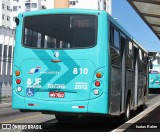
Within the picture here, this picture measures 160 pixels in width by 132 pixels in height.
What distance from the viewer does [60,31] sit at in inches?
391

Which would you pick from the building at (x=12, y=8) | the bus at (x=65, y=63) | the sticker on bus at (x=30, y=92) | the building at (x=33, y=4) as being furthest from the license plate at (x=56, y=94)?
the building at (x=33, y=4)

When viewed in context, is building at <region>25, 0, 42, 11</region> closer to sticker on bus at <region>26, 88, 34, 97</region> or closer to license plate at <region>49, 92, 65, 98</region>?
sticker on bus at <region>26, 88, 34, 97</region>

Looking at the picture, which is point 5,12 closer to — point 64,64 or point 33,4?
point 33,4

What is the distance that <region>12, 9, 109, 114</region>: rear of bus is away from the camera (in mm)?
9453

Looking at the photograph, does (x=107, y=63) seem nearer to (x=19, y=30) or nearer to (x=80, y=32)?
(x=80, y=32)

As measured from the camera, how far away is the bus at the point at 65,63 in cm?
946

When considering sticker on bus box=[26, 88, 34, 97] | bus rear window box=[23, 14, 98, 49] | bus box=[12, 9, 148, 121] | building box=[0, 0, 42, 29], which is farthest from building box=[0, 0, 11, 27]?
sticker on bus box=[26, 88, 34, 97]

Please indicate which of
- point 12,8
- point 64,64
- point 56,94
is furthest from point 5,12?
point 56,94

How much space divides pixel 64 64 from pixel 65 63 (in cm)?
4

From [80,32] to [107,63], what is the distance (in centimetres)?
106

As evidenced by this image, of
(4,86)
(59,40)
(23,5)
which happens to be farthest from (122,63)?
(23,5)

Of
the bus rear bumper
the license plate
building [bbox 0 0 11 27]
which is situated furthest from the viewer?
building [bbox 0 0 11 27]

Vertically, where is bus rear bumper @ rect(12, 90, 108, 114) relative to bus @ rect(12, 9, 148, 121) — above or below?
below

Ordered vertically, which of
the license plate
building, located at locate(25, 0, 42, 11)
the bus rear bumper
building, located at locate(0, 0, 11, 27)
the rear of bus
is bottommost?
the bus rear bumper
